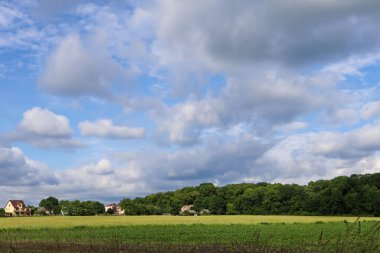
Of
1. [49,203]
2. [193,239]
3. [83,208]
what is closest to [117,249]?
[193,239]

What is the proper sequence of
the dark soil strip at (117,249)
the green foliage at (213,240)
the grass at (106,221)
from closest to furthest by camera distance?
the green foliage at (213,240) < the dark soil strip at (117,249) < the grass at (106,221)

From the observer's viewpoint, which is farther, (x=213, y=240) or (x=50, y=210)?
(x=50, y=210)

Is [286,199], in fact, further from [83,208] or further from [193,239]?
[193,239]

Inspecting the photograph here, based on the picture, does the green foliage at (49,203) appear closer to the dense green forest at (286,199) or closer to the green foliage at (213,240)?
the dense green forest at (286,199)

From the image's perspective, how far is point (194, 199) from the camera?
174000mm

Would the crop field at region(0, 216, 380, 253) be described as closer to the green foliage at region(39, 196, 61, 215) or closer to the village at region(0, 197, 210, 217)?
the village at region(0, 197, 210, 217)

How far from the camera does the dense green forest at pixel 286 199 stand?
407 feet

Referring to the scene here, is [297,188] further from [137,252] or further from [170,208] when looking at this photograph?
[137,252]

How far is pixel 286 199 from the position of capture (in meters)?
139

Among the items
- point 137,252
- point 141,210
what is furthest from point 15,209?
point 137,252

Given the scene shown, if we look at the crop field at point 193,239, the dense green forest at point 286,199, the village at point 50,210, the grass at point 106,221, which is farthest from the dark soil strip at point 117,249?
the dense green forest at point 286,199

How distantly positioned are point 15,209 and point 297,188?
105 m

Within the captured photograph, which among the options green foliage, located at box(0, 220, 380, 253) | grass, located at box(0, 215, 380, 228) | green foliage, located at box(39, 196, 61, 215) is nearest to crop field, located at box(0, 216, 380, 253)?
green foliage, located at box(0, 220, 380, 253)

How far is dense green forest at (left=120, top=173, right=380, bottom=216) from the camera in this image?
407 ft
